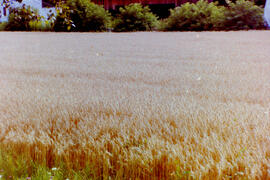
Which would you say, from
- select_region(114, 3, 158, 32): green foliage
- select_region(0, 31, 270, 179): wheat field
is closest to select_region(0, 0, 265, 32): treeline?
select_region(114, 3, 158, 32): green foliage

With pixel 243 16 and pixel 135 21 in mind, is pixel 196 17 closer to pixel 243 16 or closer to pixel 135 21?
pixel 243 16

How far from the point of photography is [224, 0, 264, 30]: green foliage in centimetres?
1185

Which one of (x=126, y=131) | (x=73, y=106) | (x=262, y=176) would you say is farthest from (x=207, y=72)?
(x=262, y=176)

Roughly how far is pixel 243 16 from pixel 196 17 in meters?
1.90

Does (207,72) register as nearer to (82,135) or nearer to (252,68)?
(252,68)

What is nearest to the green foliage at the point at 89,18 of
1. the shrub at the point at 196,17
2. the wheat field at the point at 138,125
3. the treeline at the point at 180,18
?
the treeline at the point at 180,18

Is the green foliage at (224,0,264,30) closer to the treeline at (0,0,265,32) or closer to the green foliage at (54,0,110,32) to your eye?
the treeline at (0,0,265,32)

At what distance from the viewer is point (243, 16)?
12.3m

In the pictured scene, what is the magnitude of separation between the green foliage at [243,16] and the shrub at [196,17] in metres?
0.33

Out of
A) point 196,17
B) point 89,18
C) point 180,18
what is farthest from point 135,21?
point 196,17

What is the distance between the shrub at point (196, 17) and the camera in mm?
12328

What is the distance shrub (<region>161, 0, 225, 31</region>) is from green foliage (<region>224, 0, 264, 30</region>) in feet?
1.09

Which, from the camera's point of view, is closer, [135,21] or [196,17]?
[196,17]

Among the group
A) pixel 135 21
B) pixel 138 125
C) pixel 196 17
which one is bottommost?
pixel 138 125
